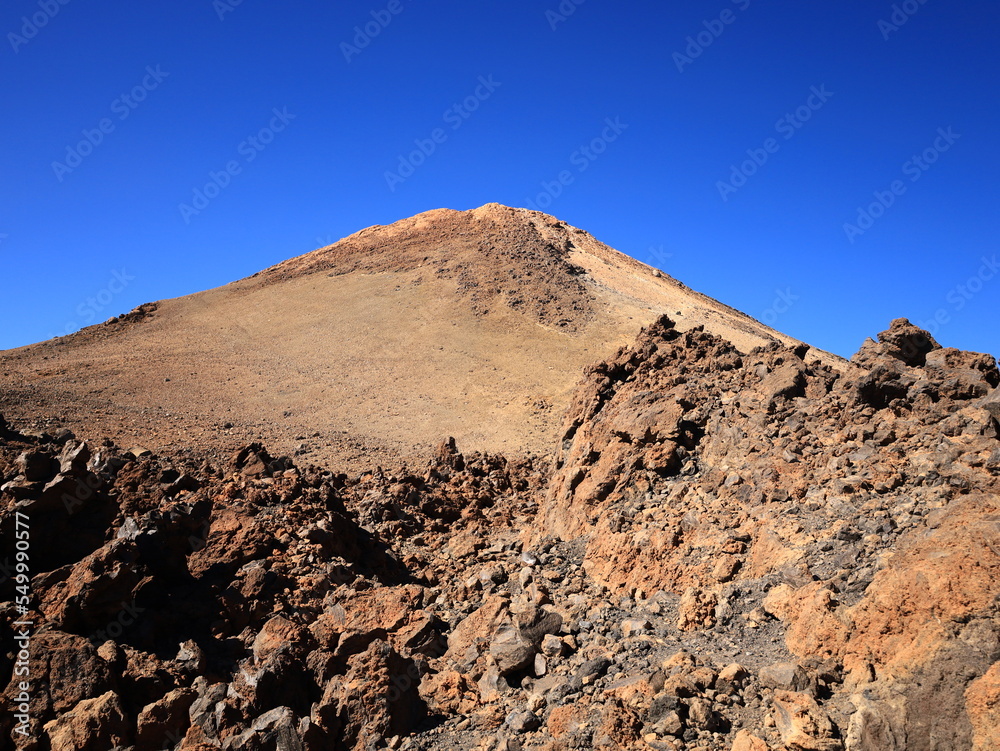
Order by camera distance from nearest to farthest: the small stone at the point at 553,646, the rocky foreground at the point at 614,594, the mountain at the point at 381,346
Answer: the rocky foreground at the point at 614,594 → the small stone at the point at 553,646 → the mountain at the point at 381,346

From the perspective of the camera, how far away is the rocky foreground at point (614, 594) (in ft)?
15.1

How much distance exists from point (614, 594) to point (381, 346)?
26.9 metres

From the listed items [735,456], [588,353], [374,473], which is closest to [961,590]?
[735,456]

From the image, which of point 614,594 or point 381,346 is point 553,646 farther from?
point 381,346

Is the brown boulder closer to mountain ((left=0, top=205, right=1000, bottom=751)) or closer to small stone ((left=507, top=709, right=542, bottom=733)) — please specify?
mountain ((left=0, top=205, right=1000, bottom=751))

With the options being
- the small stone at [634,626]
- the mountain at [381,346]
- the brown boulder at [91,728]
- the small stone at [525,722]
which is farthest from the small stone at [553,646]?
the mountain at [381,346]

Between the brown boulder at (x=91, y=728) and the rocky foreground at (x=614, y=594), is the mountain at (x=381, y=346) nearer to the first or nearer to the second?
the rocky foreground at (x=614, y=594)

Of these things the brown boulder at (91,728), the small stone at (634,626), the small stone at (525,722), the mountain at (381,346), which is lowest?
the small stone at (525,722)

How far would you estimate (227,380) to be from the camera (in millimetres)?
28422

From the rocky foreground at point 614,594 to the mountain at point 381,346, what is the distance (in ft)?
37.2

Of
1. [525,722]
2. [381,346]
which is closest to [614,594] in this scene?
[525,722]

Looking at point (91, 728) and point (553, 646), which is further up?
point (553, 646)

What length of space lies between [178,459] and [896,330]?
15.1m

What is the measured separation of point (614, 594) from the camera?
7305mm
